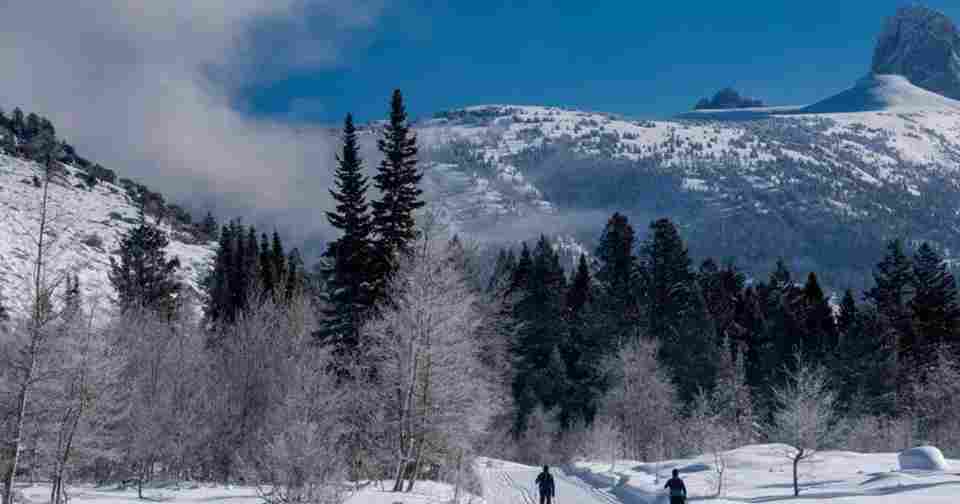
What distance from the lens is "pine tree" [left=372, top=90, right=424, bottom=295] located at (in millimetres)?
40000

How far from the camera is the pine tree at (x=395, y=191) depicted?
4000cm

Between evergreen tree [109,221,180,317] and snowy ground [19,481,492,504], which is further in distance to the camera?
evergreen tree [109,221,180,317]

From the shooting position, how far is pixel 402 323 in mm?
32281

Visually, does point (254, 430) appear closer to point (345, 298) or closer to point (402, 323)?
point (345, 298)

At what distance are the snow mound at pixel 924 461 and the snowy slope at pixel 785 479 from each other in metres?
0.75

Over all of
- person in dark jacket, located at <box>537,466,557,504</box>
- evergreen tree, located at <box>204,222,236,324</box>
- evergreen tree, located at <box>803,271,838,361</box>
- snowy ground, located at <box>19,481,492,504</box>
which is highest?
evergreen tree, located at <box>204,222,236,324</box>

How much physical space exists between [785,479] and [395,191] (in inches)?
996

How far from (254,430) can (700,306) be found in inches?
1678

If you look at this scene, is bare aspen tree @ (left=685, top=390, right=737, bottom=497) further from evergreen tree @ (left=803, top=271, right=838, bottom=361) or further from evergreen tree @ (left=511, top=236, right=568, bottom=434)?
evergreen tree @ (left=511, top=236, right=568, bottom=434)

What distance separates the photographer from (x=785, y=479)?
40844 millimetres

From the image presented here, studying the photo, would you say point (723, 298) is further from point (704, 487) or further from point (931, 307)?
point (704, 487)

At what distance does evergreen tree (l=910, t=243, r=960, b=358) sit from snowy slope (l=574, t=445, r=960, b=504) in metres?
20.8

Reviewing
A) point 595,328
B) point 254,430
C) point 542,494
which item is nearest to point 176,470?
point 254,430

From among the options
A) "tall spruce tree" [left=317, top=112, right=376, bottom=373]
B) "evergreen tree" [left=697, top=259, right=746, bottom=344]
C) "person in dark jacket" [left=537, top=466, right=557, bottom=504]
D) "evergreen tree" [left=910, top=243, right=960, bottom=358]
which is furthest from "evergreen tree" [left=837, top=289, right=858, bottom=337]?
"person in dark jacket" [left=537, top=466, right=557, bottom=504]
